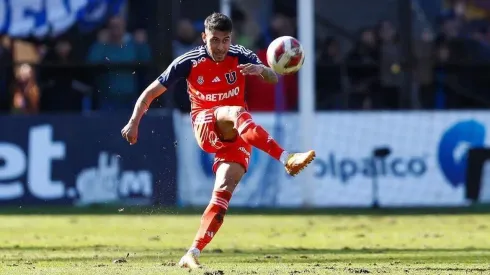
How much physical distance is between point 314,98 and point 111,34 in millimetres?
3399

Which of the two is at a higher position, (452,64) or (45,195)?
(452,64)

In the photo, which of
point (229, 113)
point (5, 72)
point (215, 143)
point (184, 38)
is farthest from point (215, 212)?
point (5, 72)

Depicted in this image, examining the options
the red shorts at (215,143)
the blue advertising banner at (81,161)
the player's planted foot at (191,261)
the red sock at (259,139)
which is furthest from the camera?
the blue advertising banner at (81,161)

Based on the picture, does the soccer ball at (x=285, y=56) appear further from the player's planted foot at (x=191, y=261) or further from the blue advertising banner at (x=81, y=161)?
the blue advertising banner at (x=81, y=161)

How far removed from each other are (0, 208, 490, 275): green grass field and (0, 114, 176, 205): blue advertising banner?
1.60 feet

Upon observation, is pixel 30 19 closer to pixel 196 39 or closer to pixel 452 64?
pixel 196 39

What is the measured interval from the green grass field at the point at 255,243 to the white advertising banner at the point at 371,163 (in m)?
0.84

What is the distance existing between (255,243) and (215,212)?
321 centimetres

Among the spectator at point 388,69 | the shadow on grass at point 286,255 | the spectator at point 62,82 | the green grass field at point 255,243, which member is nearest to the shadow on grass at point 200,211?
the green grass field at point 255,243

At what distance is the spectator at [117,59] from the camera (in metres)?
18.9

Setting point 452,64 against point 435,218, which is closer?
point 435,218

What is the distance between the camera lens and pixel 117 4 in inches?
753

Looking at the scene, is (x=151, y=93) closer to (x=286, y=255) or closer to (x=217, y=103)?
(x=217, y=103)

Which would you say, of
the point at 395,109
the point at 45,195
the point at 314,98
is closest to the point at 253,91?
the point at 314,98
